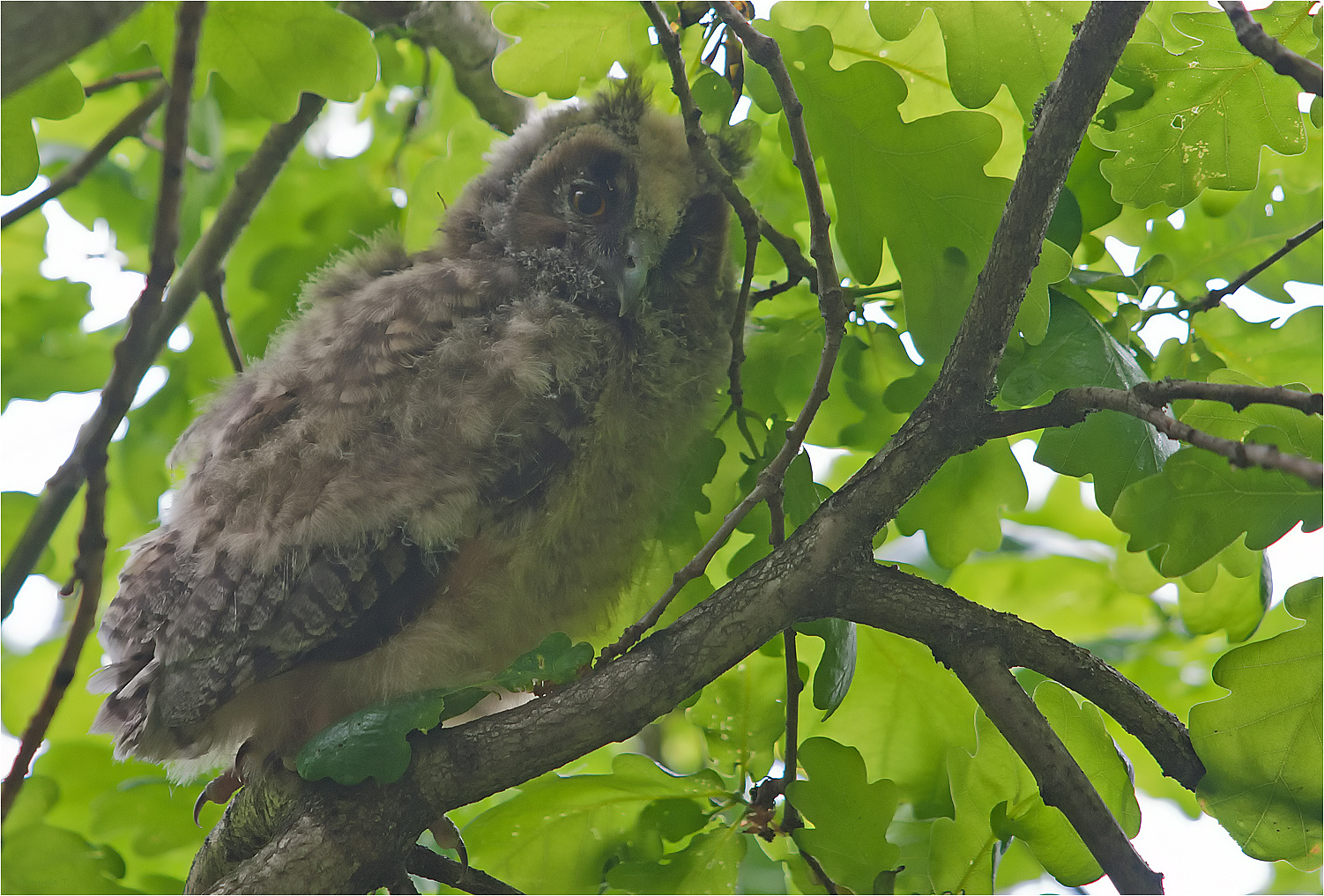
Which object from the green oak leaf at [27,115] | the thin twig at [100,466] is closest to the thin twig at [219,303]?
the thin twig at [100,466]

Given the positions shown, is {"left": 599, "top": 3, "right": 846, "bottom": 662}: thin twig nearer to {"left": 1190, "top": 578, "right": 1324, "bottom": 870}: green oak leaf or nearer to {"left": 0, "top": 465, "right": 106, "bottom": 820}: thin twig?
{"left": 1190, "top": 578, "right": 1324, "bottom": 870}: green oak leaf

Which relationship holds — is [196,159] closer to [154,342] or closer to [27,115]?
[154,342]

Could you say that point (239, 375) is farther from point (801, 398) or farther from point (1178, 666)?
point (1178, 666)

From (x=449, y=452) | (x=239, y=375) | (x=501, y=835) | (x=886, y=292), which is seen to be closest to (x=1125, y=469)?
(x=886, y=292)

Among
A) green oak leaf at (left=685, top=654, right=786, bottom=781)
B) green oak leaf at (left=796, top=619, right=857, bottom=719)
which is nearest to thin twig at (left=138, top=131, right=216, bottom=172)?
green oak leaf at (left=685, top=654, right=786, bottom=781)

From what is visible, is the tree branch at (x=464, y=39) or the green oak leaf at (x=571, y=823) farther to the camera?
the tree branch at (x=464, y=39)

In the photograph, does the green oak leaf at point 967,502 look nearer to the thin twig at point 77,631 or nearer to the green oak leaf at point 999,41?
the green oak leaf at point 999,41

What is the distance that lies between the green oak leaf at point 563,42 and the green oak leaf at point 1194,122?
0.75m

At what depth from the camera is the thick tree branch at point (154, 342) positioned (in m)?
1.76

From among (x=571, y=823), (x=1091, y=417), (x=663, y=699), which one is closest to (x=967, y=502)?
(x=1091, y=417)

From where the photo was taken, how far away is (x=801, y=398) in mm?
1687

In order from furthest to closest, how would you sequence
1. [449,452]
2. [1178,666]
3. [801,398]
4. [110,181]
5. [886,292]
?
[110,181] → [1178,666] → [801,398] → [886,292] → [449,452]

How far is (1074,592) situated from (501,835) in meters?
1.53

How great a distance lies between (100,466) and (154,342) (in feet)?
1.07
